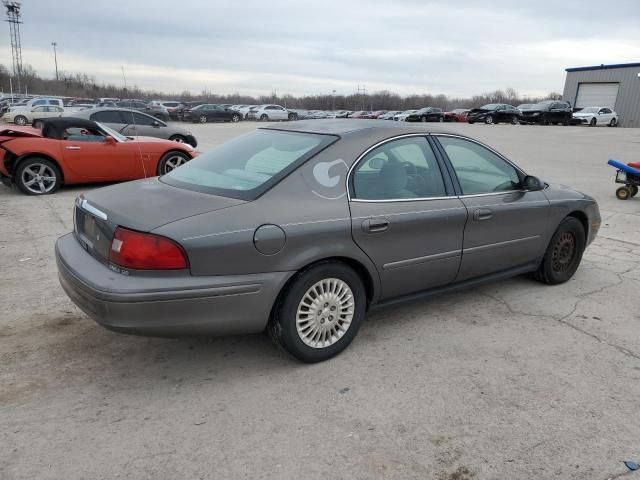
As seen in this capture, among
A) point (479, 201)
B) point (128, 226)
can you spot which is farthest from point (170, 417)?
point (479, 201)

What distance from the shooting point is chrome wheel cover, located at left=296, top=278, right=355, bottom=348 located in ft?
10.2

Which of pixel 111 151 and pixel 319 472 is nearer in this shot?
pixel 319 472

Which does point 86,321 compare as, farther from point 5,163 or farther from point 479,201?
point 5,163

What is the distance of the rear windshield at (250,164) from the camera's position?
3.13 m

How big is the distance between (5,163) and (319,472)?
825 centimetres

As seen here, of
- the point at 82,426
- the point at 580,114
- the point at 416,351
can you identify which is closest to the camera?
the point at 82,426

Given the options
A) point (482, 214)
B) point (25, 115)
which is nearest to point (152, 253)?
point (482, 214)

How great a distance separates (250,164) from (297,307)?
1074 millimetres

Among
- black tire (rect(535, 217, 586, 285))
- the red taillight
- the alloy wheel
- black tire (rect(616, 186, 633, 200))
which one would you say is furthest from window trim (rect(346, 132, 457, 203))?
black tire (rect(616, 186, 633, 200))

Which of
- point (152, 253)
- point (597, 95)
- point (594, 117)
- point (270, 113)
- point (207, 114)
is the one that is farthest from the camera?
point (597, 95)

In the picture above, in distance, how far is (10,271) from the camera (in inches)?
189

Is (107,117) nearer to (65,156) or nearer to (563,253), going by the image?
(65,156)

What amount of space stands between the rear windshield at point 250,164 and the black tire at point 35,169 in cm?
587

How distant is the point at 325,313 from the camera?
319 centimetres
